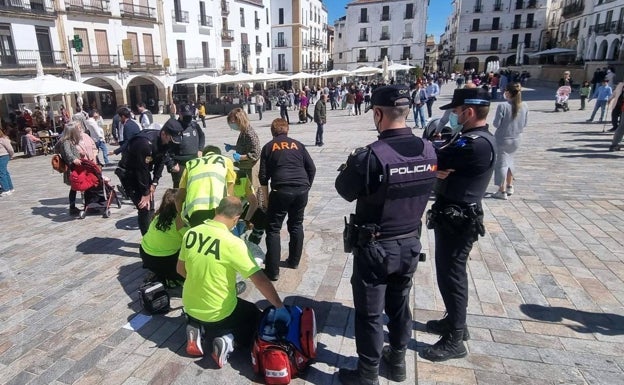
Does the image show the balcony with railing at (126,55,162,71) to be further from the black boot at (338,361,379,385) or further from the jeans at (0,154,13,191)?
the black boot at (338,361,379,385)

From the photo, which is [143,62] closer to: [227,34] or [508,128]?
[227,34]

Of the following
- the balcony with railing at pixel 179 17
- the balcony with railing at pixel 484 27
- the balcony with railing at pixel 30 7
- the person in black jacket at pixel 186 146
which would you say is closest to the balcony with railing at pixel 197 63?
the balcony with railing at pixel 179 17

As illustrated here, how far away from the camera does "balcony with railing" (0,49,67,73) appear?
2078 centimetres

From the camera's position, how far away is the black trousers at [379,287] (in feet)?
7.86

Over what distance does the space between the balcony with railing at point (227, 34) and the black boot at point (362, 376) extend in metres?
38.3

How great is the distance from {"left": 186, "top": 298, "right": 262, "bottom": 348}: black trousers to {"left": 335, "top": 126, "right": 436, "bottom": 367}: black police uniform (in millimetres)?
935

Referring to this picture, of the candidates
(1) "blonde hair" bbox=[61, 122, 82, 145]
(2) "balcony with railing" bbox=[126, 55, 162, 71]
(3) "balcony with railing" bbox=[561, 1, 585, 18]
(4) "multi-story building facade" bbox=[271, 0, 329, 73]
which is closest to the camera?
(1) "blonde hair" bbox=[61, 122, 82, 145]

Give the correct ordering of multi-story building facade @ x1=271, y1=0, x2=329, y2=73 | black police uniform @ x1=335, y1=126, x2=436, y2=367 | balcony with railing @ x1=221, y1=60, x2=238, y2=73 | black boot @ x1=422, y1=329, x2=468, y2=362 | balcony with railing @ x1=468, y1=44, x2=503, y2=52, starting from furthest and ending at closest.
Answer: balcony with railing @ x1=468, y1=44, x2=503, y2=52
multi-story building facade @ x1=271, y1=0, x2=329, y2=73
balcony with railing @ x1=221, y1=60, x2=238, y2=73
black boot @ x1=422, y1=329, x2=468, y2=362
black police uniform @ x1=335, y1=126, x2=436, y2=367

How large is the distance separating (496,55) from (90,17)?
49.2 m

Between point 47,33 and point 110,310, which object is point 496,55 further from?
point 110,310

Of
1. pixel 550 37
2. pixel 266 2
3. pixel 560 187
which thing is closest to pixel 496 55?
pixel 550 37

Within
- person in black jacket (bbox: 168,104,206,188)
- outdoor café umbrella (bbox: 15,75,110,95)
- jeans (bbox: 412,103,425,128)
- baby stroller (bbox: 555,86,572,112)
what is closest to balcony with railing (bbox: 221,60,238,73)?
outdoor café umbrella (bbox: 15,75,110,95)

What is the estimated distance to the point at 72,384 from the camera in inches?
110

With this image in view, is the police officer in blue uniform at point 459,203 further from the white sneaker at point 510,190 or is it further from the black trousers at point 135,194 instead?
the white sneaker at point 510,190
